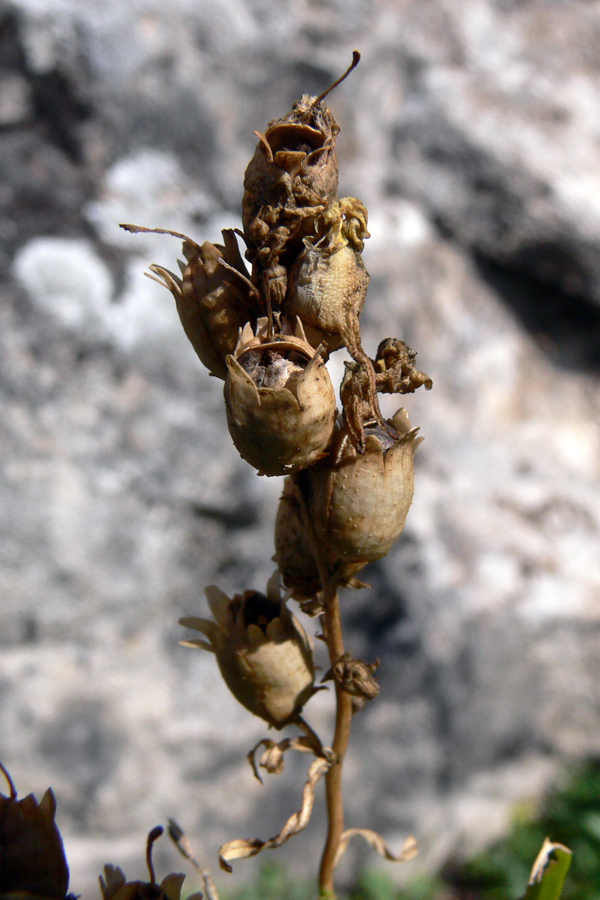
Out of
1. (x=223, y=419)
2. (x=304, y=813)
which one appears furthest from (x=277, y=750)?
Result: (x=223, y=419)

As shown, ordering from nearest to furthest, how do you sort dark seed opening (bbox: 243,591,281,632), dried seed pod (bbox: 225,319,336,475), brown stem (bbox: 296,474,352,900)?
dried seed pod (bbox: 225,319,336,475) → brown stem (bbox: 296,474,352,900) → dark seed opening (bbox: 243,591,281,632)

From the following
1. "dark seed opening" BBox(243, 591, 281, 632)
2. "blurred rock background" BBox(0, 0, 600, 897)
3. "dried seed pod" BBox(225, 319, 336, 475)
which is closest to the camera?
"dried seed pod" BBox(225, 319, 336, 475)

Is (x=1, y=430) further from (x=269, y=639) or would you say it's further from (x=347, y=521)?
(x=347, y=521)

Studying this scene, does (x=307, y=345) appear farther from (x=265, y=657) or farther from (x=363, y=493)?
(x=265, y=657)

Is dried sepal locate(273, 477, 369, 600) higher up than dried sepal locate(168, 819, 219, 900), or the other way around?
dried sepal locate(273, 477, 369, 600)

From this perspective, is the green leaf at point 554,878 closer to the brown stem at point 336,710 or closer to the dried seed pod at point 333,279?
the brown stem at point 336,710

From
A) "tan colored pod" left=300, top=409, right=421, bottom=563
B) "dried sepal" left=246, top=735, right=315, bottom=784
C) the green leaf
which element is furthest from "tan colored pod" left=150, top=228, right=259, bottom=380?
the green leaf

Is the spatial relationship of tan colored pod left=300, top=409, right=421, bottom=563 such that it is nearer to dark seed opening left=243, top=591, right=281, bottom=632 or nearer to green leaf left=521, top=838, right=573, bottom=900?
dark seed opening left=243, top=591, right=281, bottom=632

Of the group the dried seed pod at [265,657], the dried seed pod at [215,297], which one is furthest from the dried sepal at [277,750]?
the dried seed pod at [215,297]
